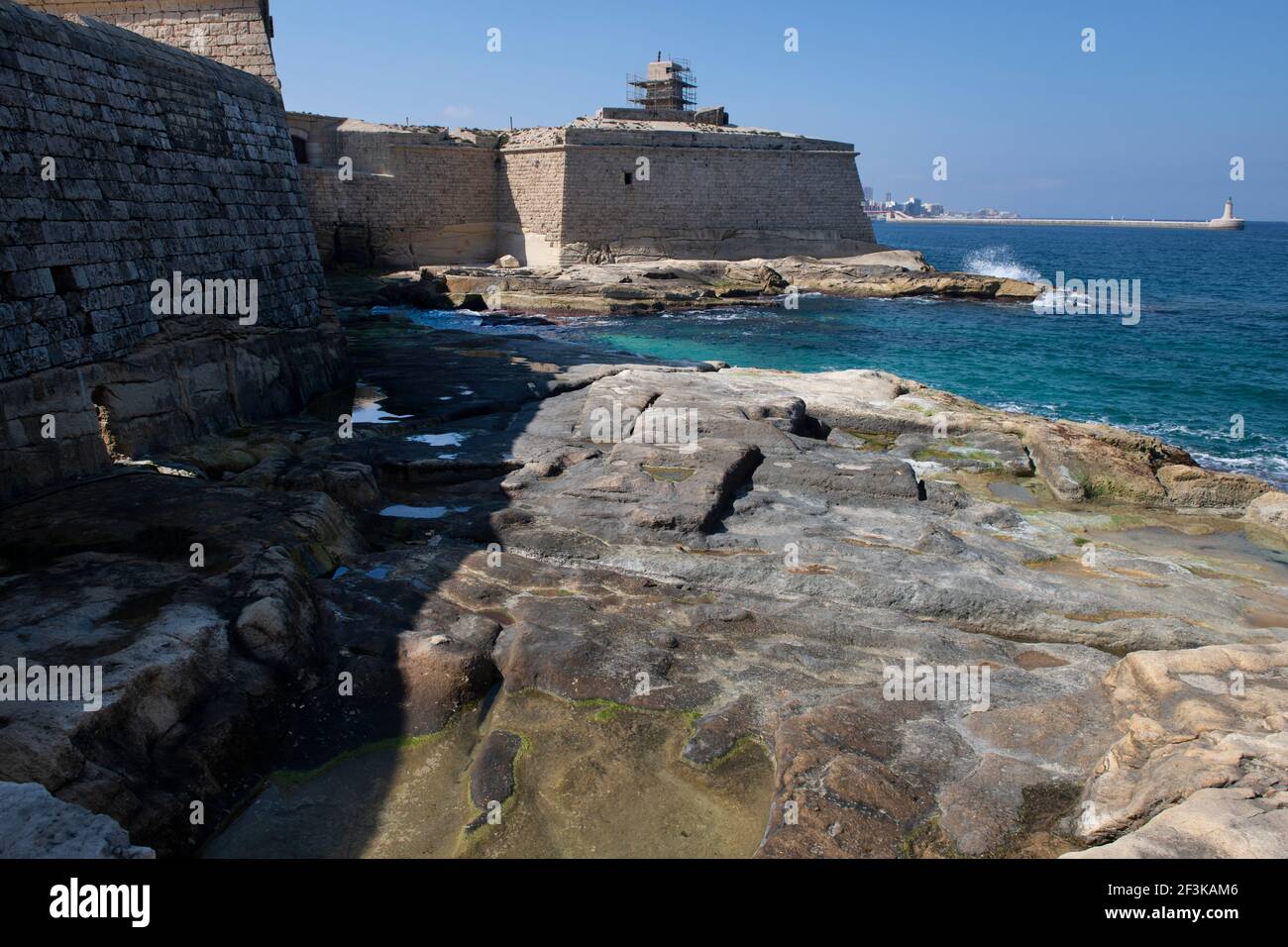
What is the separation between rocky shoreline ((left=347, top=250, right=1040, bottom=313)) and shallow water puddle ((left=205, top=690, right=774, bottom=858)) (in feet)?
80.0

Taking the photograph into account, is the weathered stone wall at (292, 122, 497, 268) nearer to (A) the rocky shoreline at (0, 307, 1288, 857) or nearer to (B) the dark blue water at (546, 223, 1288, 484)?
(B) the dark blue water at (546, 223, 1288, 484)

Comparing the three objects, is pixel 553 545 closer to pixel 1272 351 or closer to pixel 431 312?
pixel 431 312

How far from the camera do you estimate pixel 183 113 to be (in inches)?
404

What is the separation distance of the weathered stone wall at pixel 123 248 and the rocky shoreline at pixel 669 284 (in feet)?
52.6

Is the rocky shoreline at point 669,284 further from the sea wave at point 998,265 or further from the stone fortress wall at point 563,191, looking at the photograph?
the sea wave at point 998,265

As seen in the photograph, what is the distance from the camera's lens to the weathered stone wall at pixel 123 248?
24.3ft

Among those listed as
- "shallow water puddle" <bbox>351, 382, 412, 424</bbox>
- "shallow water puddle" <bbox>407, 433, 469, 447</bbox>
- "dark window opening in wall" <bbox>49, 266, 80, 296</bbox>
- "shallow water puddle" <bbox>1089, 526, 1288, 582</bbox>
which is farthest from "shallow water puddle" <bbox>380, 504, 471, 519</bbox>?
"shallow water puddle" <bbox>1089, 526, 1288, 582</bbox>

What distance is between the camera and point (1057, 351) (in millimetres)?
26266

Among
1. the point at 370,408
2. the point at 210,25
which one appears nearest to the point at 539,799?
the point at 370,408

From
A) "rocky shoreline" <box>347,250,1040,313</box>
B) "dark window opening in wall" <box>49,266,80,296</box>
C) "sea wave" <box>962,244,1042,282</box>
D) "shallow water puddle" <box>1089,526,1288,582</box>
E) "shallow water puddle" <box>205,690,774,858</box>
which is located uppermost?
"sea wave" <box>962,244,1042,282</box>

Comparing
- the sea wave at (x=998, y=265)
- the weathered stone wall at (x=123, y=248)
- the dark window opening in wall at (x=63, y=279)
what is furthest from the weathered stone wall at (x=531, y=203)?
the dark window opening in wall at (x=63, y=279)

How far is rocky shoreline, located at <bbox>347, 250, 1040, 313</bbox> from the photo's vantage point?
29.8 meters

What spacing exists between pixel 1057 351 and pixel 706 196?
16.2 meters

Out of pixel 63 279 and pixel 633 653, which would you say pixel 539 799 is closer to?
pixel 633 653
